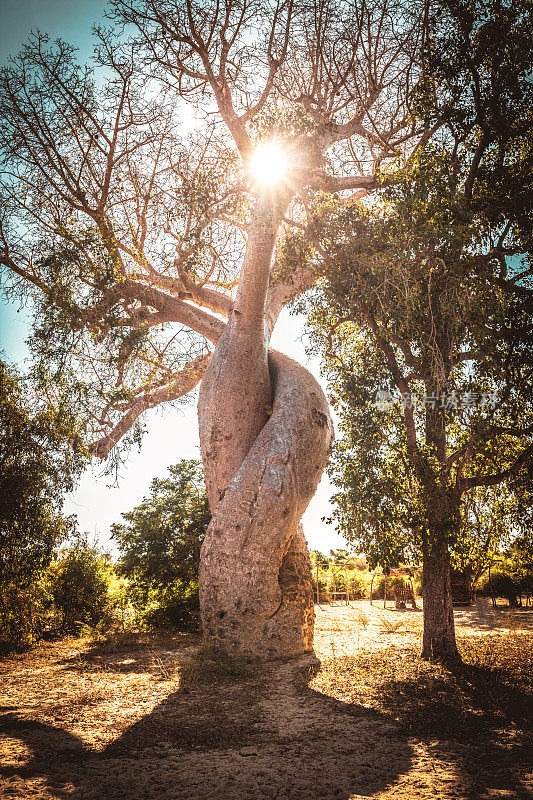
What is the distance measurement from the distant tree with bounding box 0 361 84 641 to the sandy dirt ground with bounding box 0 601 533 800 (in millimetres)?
1134

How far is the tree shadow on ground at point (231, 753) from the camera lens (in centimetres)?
249

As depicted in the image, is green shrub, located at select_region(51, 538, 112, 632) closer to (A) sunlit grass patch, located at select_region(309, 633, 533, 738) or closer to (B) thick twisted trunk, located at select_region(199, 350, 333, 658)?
(B) thick twisted trunk, located at select_region(199, 350, 333, 658)

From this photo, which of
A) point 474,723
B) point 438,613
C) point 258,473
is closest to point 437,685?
point 474,723

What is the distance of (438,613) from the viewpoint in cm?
567

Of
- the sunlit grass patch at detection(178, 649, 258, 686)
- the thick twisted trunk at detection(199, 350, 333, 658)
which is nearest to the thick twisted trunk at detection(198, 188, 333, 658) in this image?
the thick twisted trunk at detection(199, 350, 333, 658)

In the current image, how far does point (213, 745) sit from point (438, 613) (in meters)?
3.55

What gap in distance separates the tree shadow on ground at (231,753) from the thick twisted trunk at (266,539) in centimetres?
146

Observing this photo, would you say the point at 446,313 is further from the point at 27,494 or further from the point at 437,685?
the point at 27,494

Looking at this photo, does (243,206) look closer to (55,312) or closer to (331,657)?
(55,312)

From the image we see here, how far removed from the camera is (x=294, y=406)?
681 centimetres

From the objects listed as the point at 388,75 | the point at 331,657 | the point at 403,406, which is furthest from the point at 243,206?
the point at 331,657

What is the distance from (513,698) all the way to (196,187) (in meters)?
6.87

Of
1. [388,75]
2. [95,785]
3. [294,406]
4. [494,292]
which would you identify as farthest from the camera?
[388,75]

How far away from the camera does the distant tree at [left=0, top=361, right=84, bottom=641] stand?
→ 6109 mm
